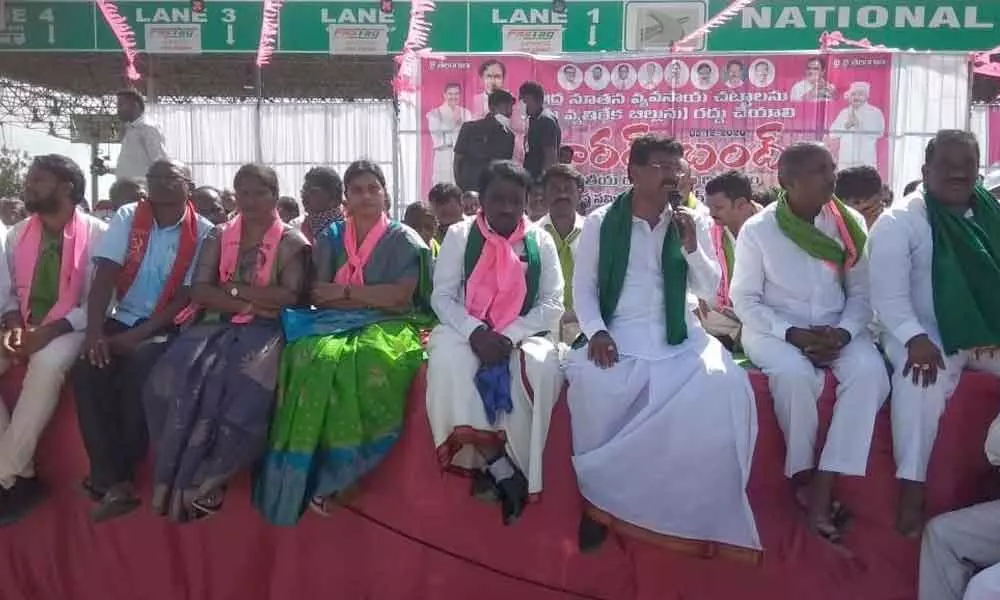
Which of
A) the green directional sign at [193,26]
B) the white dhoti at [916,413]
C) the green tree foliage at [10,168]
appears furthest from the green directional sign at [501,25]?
the green tree foliage at [10,168]

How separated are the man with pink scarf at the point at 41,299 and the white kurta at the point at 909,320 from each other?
3057 millimetres

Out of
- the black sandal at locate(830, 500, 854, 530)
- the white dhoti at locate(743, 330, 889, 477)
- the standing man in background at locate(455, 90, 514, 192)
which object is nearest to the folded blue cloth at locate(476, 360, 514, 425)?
the white dhoti at locate(743, 330, 889, 477)

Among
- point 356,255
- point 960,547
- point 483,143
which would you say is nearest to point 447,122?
point 483,143

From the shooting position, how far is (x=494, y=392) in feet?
9.53

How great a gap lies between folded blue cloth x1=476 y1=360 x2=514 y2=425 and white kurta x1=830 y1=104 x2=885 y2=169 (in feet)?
22.7

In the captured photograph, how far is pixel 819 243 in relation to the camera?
3.16 m

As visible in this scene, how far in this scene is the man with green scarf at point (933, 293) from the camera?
2.84m

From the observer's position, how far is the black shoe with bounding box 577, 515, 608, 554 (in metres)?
2.95

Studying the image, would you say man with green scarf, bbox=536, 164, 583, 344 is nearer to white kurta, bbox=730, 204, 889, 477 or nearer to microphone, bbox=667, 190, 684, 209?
microphone, bbox=667, 190, 684, 209

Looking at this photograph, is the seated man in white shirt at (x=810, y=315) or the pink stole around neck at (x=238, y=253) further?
the pink stole around neck at (x=238, y=253)

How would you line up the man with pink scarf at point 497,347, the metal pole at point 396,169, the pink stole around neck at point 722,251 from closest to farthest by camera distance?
the man with pink scarf at point 497,347, the pink stole around neck at point 722,251, the metal pole at point 396,169

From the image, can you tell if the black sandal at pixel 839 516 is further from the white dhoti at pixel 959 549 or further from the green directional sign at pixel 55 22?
the green directional sign at pixel 55 22

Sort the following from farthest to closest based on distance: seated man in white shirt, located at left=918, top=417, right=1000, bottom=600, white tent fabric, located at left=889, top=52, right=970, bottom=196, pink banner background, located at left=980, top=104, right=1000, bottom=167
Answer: pink banner background, located at left=980, top=104, right=1000, bottom=167 → white tent fabric, located at left=889, top=52, right=970, bottom=196 → seated man in white shirt, located at left=918, top=417, right=1000, bottom=600

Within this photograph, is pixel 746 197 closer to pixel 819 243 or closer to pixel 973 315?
pixel 819 243
